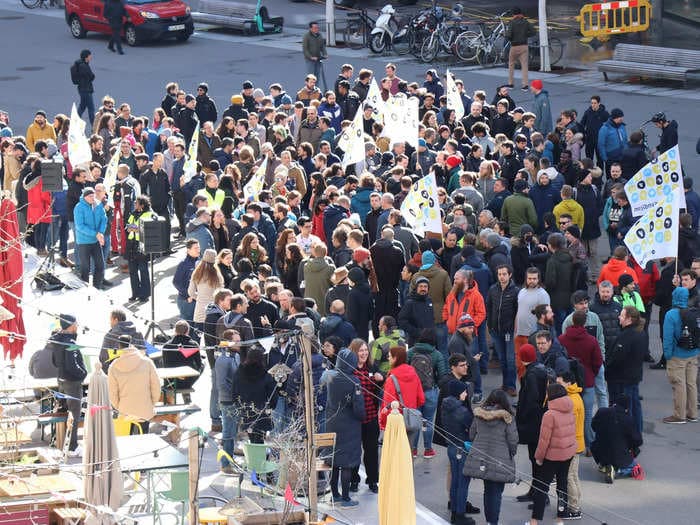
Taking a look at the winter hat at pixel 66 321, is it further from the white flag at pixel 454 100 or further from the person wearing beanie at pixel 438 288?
the white flag at pixel 454 100

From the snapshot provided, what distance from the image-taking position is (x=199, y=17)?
141 ft

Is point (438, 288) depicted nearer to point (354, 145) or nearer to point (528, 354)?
point (528, 354)

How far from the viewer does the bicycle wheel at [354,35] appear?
129 feet

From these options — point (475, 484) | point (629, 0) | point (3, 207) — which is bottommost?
point (475, 484)

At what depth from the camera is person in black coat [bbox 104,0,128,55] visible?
38.6m

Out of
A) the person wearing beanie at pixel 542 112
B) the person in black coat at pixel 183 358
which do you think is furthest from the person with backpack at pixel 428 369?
the person wearing beanie at pixel 542 112

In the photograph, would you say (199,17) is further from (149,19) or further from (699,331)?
(699,331)

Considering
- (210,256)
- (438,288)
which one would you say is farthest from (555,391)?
(210,256)

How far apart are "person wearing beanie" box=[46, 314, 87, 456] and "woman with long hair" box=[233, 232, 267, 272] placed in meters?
2.91

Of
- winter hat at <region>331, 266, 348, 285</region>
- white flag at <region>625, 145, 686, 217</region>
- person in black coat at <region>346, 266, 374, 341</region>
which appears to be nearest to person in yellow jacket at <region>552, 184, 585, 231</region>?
white flag at <region>625, 145, 686, 217</region>

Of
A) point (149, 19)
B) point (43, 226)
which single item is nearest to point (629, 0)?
point (149, 19)

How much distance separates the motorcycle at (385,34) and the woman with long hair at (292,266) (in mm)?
20596

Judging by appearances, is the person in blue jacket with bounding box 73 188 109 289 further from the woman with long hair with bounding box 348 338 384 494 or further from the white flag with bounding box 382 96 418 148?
the woman with long hair with bounding box 348 338 384 494

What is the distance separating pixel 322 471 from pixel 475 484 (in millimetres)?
1622
